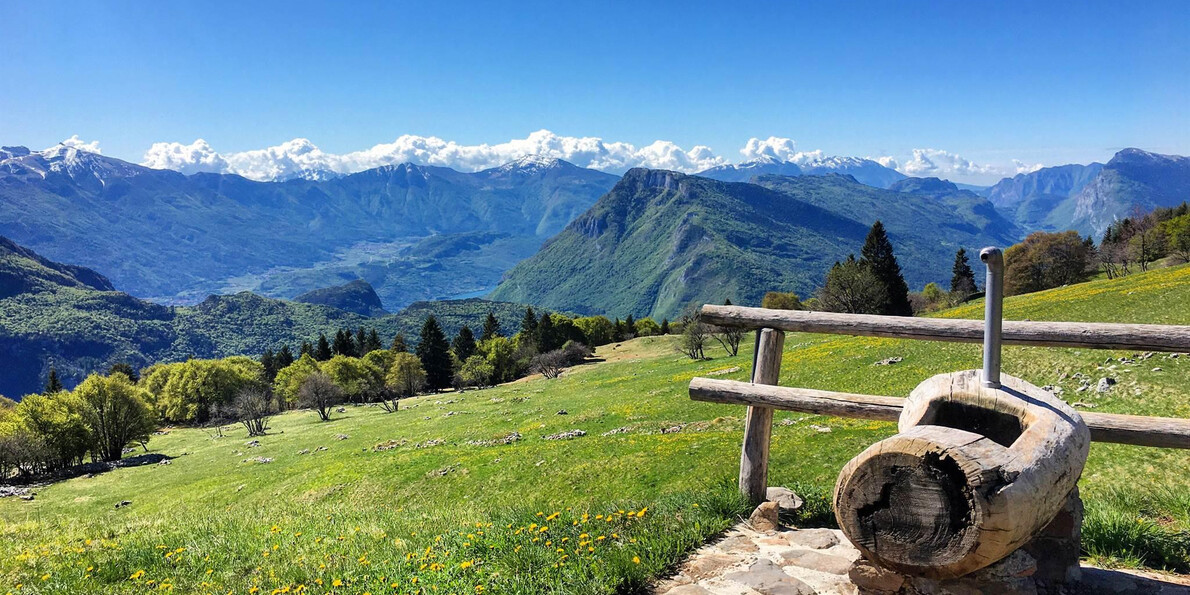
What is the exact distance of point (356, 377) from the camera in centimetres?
8050

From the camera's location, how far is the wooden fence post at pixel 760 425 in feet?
24.4

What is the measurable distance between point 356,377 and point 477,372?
17180 millimetres

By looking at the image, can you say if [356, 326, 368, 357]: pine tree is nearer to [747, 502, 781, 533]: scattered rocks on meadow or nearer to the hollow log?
[747, 502, 781, 533]: scattered rocks on meadow

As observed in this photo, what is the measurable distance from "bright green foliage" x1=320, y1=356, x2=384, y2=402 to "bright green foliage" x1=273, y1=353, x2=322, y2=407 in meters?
2.54

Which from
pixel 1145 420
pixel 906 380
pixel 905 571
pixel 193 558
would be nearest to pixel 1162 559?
pixel 1145 420

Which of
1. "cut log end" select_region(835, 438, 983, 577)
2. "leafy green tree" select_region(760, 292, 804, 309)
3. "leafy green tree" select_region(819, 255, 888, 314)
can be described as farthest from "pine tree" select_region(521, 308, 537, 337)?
"cut log end" select_region(835, 438, 983, 577)

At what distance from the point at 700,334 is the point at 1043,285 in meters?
62.9

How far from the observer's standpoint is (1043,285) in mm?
84750

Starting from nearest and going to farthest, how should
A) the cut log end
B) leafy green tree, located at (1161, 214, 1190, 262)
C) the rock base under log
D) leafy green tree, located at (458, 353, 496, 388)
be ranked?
the cut log end < the rock base under log < leafy green tree, located at (1161, 214, 1190, 262) < leafy green tree, located at (458, 353, 496, 388)

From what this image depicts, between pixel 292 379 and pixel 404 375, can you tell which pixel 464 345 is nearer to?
pixel 404 375

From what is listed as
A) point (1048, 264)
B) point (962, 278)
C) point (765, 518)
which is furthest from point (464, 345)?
point (765, 518)

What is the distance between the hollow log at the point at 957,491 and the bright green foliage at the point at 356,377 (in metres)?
81.1

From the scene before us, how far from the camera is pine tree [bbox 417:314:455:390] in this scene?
94.4m

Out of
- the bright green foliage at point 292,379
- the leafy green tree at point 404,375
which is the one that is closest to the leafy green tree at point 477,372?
the leafy green tree at point 404,375
